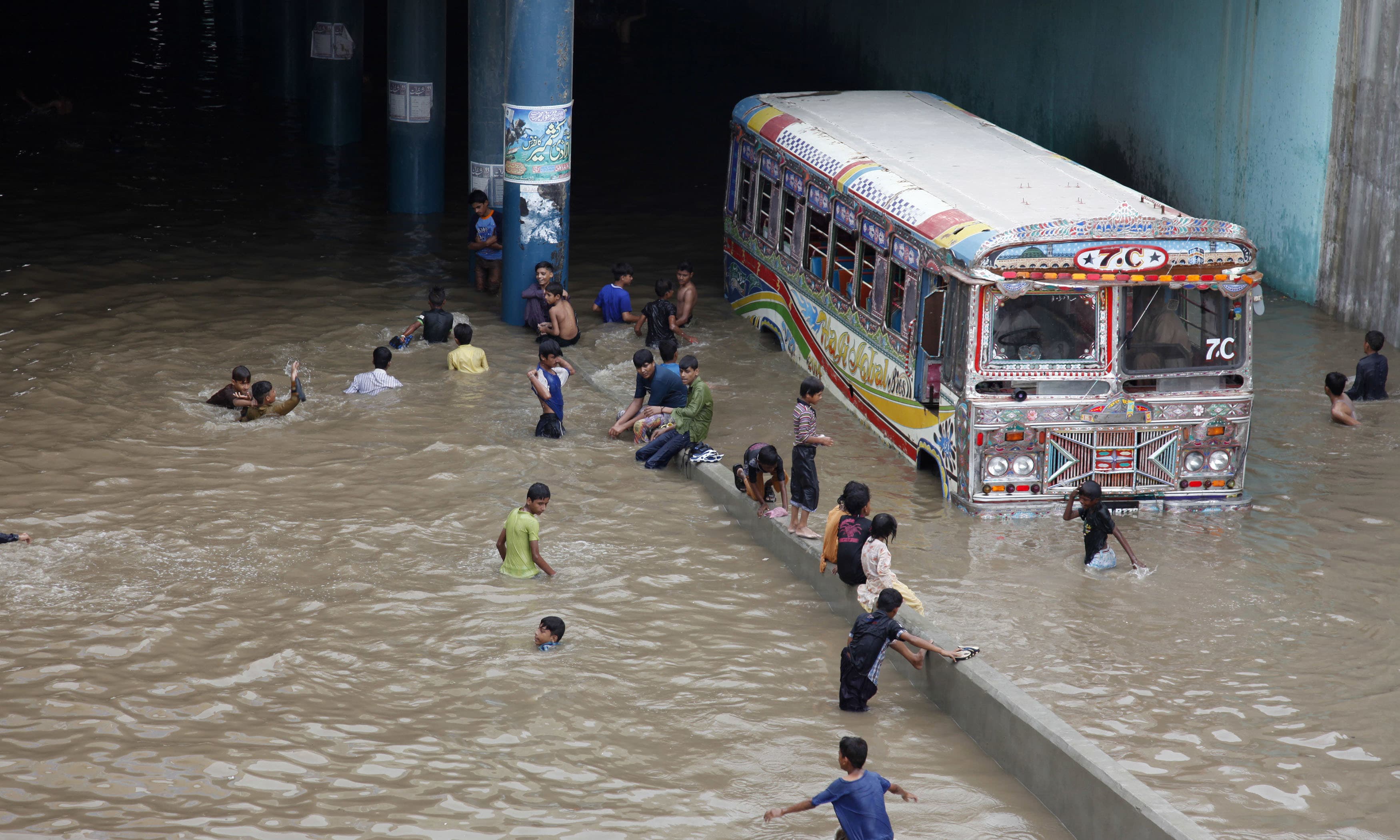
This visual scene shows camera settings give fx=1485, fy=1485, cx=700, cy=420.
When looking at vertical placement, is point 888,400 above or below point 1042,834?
above

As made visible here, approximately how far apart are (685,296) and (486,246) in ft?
10.3

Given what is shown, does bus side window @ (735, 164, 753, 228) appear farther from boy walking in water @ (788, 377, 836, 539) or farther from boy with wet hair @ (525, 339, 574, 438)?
boy walking in water @ (788, 377, 836, 539)

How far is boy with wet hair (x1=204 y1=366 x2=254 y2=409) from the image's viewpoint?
595 inches

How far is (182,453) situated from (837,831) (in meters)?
8.48

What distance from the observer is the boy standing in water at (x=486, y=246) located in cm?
1988

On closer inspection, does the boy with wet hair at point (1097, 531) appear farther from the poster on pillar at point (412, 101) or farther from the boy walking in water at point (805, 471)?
the poster on pillar at point (412, 101)

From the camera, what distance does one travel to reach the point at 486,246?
65.3ft

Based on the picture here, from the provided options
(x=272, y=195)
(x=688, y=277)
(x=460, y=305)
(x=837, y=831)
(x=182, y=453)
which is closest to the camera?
(x=837, y=831)

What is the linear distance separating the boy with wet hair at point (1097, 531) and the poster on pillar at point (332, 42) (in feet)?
62.9

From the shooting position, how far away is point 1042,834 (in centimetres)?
873

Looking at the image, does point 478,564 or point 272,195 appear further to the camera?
point 272,195

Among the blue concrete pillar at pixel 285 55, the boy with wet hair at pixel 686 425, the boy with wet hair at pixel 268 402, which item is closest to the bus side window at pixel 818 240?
the boy with wet hair at pixel 686 425

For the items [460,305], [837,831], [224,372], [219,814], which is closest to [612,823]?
[837,831]

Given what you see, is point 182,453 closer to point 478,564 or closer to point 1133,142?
point 478,564
